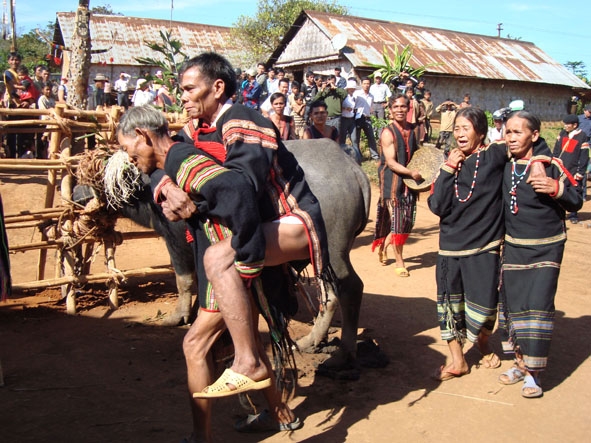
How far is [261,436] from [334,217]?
5.53 ft

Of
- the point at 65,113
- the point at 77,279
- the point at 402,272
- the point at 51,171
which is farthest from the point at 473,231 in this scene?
the point at 51,171

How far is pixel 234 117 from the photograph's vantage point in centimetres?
272

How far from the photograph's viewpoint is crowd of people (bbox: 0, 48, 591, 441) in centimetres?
264

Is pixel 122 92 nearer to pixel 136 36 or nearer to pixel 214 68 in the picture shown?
pixel 136 36

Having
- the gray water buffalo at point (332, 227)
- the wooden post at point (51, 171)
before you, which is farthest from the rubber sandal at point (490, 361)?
the wooden post at point (51, 171)

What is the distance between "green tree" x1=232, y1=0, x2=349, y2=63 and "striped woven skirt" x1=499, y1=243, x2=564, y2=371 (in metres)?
28.4

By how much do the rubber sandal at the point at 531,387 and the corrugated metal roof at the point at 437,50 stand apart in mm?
17300

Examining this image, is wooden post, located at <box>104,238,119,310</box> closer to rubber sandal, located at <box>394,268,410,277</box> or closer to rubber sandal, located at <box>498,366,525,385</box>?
rubber sandal, located at <box>394,268,410,277</box>

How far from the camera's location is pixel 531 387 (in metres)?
3.95

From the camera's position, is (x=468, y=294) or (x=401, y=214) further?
(x=401, y=214)

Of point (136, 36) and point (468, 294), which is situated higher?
point (136, 36)

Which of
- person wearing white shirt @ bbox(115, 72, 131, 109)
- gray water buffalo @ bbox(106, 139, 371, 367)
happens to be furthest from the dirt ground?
person wearing white shirt @ bbox(115, 72, 131, 109)

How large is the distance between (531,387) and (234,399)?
77.5 inches

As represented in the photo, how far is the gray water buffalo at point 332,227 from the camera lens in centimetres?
432
